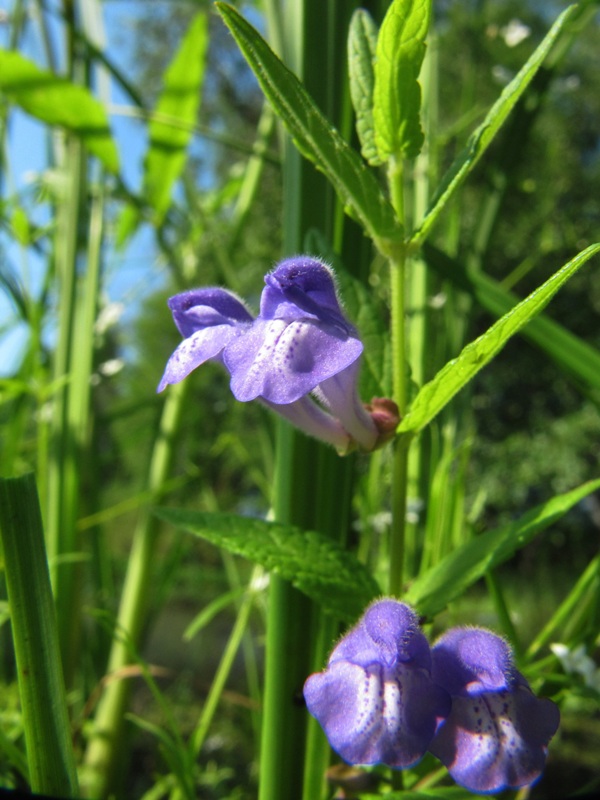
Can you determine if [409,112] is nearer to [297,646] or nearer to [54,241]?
[297,646]

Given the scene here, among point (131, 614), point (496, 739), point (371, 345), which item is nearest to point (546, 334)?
point (371, 345)

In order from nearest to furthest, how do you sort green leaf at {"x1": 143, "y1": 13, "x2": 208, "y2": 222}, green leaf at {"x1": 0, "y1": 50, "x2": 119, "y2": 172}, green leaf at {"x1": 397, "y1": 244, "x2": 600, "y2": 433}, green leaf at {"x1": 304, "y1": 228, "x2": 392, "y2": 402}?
green leaf at {"x1": 397, "y1": 244, "x2": 600, "y2": 433}
green leaf at {"x1": 304, "y1": 228, "x2": 392, "y2": 402}
green leaf at {"x1": 0, "y1": 50, "x2": 119, "y2": 172}
green leaf at {"x1": 143, "y1": 13, "x2": 208, "y2": 222}

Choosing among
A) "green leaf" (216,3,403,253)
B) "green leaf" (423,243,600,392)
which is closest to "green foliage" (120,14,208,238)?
"green leaf" (423,243,600,392)

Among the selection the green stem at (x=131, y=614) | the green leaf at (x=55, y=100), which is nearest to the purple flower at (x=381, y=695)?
the green stem at (x=131, y=614)

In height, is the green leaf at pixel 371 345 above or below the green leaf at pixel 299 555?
above

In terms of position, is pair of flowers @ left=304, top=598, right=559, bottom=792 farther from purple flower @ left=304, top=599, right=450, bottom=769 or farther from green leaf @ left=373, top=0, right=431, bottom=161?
green leaf @ left=373, top=0, right=431, bottom=161

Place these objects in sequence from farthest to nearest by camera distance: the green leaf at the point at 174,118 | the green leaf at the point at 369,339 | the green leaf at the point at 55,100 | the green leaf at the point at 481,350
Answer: the green leaf at the point at 174,118
the green leaf at the point at 55,100
the green leaf at the point at 369,339
the green leaf at the point at 481,350

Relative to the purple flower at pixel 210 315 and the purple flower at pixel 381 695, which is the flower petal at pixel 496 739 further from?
the purple flower at pixel 210 315
